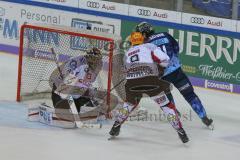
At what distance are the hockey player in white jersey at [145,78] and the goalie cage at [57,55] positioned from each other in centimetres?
111

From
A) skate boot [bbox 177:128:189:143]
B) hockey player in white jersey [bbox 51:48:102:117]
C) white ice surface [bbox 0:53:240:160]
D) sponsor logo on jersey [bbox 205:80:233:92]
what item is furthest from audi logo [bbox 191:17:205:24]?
skate boot [bbox 177:128:189:143]

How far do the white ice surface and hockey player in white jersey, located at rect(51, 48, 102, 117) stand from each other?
0.40 metres

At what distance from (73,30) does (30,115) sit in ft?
4.67

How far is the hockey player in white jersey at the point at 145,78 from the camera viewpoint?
23.8ft

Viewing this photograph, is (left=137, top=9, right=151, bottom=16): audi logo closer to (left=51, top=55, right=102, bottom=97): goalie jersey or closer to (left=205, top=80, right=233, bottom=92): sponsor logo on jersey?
(left=205, top=80, right=233, bottom=92): sponsor logo on jersey

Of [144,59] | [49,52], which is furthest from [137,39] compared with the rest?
[49,52]

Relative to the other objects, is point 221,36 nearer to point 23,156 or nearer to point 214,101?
point 214,101

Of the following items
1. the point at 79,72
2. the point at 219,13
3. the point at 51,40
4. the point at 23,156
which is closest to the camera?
the point at 23,156

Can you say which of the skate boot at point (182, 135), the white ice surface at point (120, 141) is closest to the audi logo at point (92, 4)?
the white ice surface at point (120, 141)

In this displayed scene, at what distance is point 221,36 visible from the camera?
35.0 ft

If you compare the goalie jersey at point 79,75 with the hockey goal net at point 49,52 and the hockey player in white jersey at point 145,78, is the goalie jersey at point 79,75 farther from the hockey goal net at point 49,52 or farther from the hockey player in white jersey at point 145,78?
the hockey player in white jersey at point 145,78

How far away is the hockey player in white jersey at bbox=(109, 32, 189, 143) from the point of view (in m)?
7.26

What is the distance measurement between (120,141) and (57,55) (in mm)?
1817

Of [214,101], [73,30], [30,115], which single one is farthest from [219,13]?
[30,115]
